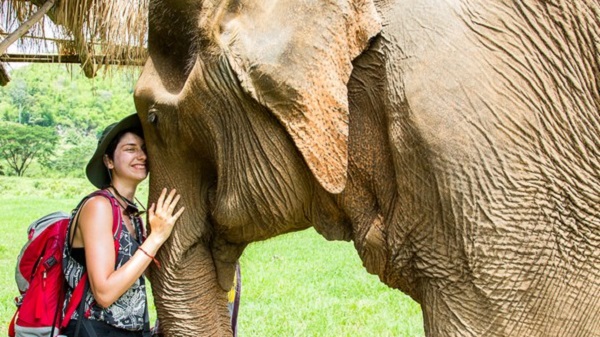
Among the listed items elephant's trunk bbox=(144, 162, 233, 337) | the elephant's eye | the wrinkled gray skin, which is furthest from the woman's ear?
the wrinkled gray skin

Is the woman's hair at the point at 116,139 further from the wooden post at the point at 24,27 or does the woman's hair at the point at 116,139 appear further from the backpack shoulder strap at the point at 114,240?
the wooden post at the point at 24,27

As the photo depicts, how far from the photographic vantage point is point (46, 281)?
8.96 feet

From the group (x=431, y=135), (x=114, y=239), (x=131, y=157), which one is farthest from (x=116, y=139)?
(x=431, y=135)

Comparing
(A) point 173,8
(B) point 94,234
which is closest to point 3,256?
(B) point 94,234

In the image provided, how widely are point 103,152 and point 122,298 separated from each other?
513mm

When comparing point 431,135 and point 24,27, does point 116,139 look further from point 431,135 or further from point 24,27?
point 24,27

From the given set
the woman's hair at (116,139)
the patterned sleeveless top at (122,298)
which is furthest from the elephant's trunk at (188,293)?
the woman's hair at (116,139)

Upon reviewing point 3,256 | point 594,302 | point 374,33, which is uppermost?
point 374,33

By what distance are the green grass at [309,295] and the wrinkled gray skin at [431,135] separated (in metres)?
1.40

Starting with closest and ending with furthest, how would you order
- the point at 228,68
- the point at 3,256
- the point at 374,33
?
1. the point at 374,33
2. the point at 228,68
3. the point at 3,256

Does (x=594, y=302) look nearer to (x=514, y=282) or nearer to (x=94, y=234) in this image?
(x=514, y=282)

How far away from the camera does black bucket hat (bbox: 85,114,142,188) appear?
2.65 m

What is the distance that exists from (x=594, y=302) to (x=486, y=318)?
0.23 m

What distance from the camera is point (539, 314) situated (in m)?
1.70
